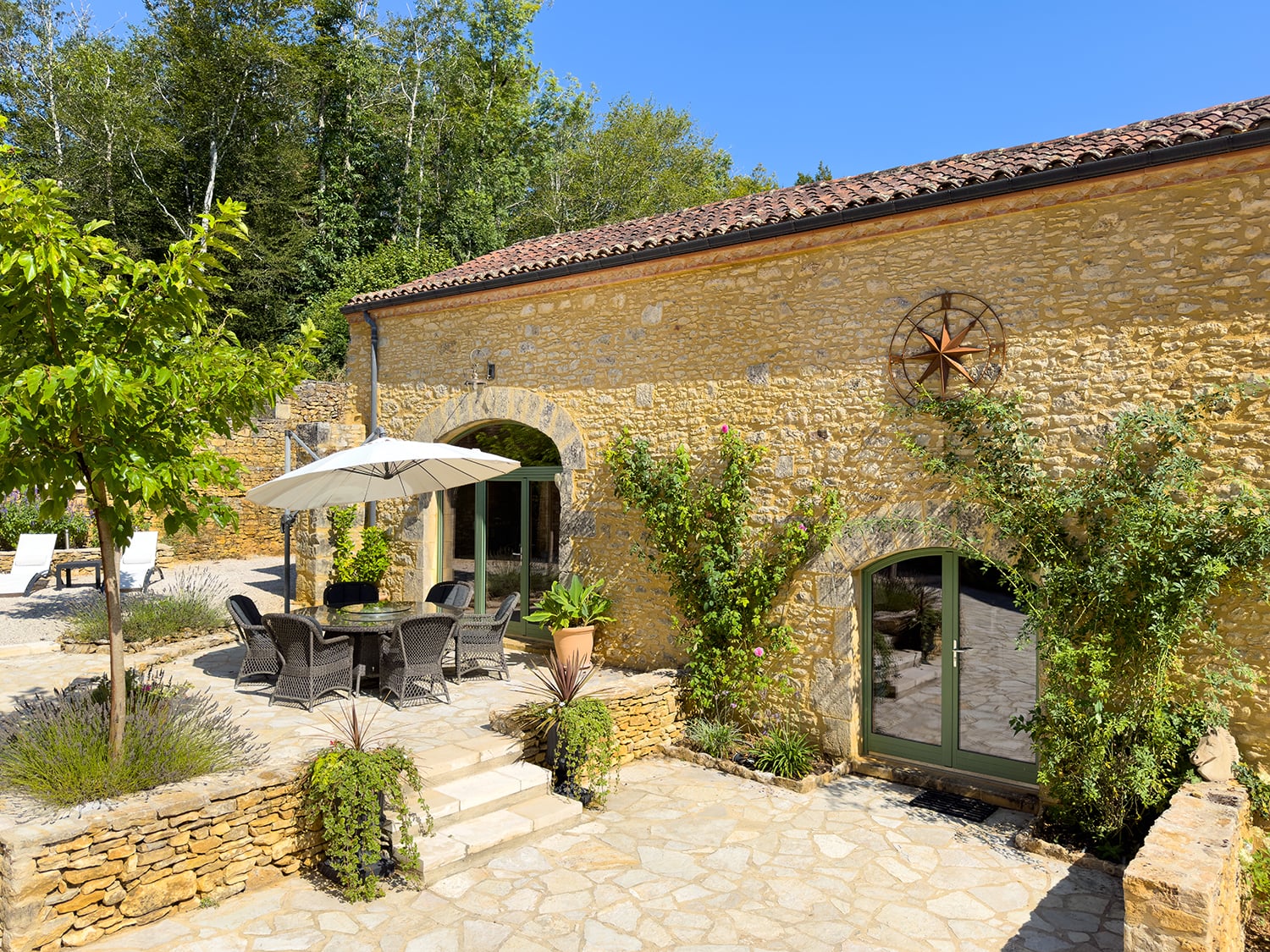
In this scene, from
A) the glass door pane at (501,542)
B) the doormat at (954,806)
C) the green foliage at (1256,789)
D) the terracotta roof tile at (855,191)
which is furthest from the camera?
the glass door pane at (501,542)

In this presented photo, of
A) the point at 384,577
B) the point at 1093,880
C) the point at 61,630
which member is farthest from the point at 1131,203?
the point at 61,630

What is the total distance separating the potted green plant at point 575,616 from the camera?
8.12 metres

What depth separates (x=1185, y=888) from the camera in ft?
11.8

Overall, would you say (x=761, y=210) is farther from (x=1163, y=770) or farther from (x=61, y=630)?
(x=61, y=630)

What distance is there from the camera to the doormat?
5922mm

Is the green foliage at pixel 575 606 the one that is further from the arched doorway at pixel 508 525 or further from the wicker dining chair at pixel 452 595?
the wicker dining chair at pixel 452 595

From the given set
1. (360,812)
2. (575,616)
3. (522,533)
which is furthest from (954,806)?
(522,533)

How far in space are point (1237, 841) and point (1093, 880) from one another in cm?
81

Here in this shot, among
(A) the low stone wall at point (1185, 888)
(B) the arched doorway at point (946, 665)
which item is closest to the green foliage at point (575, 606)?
(B) the arched doorway at point (946, 665)

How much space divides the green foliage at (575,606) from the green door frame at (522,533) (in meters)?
1.19

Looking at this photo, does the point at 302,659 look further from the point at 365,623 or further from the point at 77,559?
the point at 77,559

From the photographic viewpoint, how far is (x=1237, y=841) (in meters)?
4.60

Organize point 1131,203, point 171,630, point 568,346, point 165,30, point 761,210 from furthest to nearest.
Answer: point 165,30, point 171,630, point 568,346, point 761,210, point 1131,203

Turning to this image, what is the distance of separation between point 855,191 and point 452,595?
573 cm
